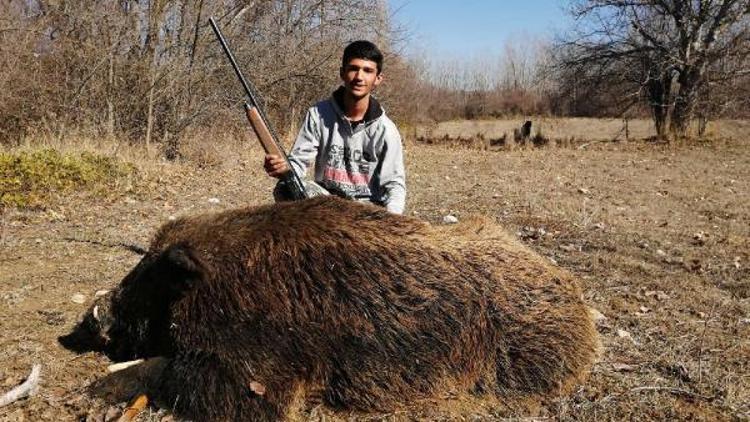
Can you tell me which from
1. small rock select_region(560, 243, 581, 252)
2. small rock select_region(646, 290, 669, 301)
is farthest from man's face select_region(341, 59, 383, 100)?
small rock select_region(560, 243, 581, 252)

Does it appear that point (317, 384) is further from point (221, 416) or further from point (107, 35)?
point (107, 35)

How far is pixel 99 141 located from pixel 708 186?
10859 mm

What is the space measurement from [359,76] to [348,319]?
1762 mm

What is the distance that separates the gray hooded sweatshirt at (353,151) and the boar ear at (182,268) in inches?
54.8

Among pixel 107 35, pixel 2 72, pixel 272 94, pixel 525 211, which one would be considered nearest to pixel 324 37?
pixel 272 94

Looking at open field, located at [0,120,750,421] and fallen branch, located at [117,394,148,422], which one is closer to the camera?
fallen branch, located at [117,394,148,422]

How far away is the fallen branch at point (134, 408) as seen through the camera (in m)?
2.67

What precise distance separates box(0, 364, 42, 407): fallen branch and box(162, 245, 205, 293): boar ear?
77 centimetres

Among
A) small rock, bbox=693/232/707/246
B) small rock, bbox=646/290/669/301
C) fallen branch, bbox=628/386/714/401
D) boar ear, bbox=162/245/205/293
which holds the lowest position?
fallen branch, bbox=628/386/714/401

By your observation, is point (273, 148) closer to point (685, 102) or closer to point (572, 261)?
point (572, 261)

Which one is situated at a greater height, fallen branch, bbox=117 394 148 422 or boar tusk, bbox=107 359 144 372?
boar tusk, bbox=107 359 144 372

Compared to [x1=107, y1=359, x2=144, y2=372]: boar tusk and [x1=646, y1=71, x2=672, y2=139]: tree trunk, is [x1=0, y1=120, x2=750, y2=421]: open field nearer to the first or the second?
[x1=107, y1=359, x2=144, y2=372]: boar tusk

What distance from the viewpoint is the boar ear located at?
9.17ft

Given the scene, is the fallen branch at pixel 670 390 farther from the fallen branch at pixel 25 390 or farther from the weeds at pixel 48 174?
the weeds at pixel 48 174
